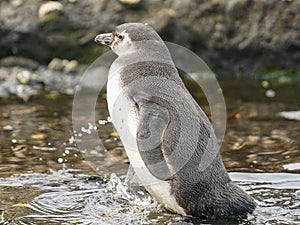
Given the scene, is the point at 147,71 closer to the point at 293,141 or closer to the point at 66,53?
the point at 293,141

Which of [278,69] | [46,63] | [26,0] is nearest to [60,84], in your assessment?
[46,63]

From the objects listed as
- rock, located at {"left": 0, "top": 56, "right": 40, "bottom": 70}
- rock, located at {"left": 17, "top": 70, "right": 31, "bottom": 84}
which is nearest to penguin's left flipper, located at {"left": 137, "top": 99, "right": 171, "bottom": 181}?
rock, located at {"left": 17, "top": 70, "right": 31, "bottom": 84}

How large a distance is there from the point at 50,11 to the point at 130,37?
5.31 metres

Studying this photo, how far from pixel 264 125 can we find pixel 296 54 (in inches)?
116

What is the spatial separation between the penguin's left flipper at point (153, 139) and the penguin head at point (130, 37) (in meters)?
0.71

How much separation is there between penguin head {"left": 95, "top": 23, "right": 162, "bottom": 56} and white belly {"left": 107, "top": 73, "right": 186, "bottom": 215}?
1.53 feet

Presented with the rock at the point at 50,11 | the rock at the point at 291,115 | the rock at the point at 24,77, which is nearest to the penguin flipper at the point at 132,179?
the rock at the point at 291,115

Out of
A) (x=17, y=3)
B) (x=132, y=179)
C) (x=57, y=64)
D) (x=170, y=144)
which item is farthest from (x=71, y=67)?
(x=170, y=144)

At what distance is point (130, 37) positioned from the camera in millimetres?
5711

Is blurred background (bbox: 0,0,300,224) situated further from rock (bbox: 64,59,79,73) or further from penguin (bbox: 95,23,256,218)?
penguin (bbox: 95,23,256,218)

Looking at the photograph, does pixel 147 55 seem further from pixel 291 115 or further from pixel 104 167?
pixel 291 115

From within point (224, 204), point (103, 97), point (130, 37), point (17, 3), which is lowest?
point (224, 204)

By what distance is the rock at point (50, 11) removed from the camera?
10797mm

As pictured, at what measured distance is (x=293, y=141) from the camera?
24.7ft
